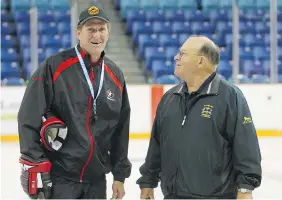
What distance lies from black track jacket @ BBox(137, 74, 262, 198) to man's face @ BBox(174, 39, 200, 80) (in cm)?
9

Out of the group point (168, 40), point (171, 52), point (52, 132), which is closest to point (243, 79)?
point (171, 52)

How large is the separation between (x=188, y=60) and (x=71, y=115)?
598 mm

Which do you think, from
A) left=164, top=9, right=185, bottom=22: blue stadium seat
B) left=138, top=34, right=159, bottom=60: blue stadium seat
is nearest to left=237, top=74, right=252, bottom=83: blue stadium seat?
left=138, top=34, right=159, bottom=60: blue stadium seat

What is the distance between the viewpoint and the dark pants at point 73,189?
9.05ft

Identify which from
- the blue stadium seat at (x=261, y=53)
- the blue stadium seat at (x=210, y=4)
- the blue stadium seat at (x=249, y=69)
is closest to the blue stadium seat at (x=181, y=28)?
the blue stadium seat at (x=210, y=4)

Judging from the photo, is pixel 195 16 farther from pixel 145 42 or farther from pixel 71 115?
pixel 71 115

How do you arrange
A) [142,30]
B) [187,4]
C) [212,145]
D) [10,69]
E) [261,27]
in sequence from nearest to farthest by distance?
[212,145]
[10,69]
[261,27]
[142,30]
[187,4]

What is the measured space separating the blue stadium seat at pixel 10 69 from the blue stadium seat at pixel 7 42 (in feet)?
2.39

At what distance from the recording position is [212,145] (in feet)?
8.09

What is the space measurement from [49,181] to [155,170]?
0.48 m

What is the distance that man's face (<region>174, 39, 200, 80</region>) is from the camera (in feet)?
8.45

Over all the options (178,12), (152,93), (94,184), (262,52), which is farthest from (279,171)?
(178,12)

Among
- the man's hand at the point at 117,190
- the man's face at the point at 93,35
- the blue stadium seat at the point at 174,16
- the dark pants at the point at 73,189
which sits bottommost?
the man's hand at the point at 117,190

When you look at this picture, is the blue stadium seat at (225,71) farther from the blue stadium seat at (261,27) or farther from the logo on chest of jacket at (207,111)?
the logo on chest of jacket at (207,111)
